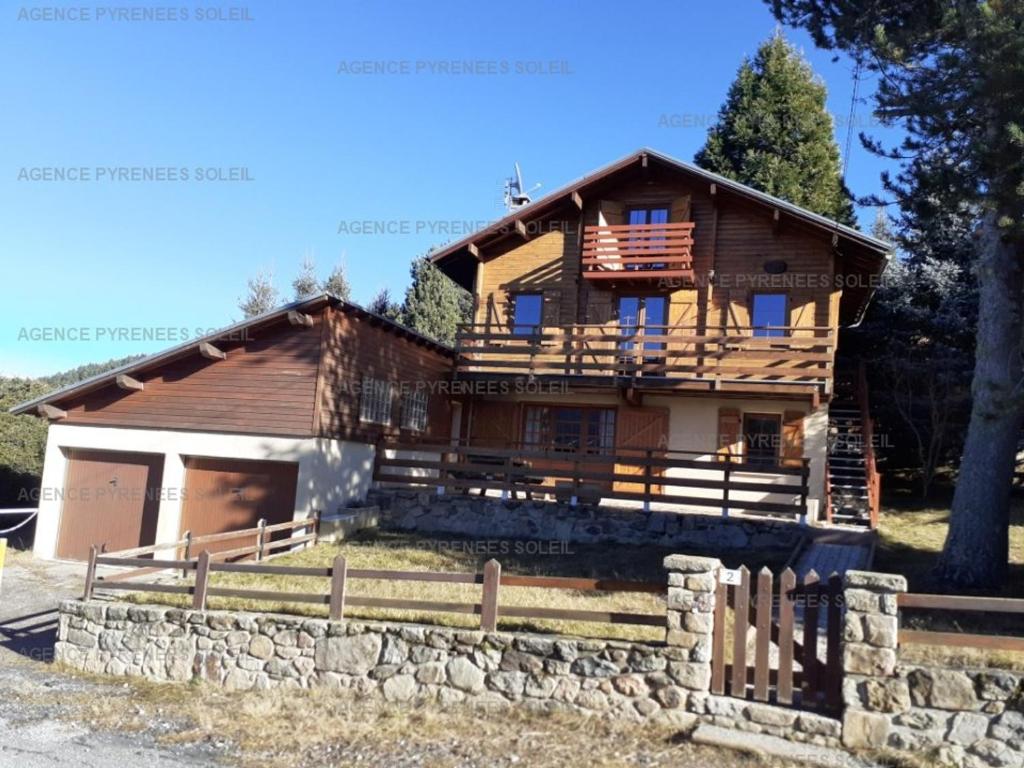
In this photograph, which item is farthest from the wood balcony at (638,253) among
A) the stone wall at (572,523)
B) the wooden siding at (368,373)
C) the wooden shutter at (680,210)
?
the stone wall at (572,523)

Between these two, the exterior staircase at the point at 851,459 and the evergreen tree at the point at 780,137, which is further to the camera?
the evergreen tree at the point at 780,137

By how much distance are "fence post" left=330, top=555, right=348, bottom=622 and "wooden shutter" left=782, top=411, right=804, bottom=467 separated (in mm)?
12661

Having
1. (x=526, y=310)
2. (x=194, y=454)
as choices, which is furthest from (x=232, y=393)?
(x=526, y=310)

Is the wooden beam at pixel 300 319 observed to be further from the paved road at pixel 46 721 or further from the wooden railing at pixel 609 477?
the paved road at pixel 46 721

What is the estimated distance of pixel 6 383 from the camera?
2461 centimetres

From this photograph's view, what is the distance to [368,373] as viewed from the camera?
18.2 meters

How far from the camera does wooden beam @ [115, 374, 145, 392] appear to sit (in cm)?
1712

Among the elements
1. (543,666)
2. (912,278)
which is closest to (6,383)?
(543,666)

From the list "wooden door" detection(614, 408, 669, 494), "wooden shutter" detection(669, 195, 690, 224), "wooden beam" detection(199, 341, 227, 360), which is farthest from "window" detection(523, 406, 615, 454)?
"wooden beam" detection(199, 341, 227, 360)

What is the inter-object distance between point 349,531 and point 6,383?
1490 cm

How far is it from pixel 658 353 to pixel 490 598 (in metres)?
11.6

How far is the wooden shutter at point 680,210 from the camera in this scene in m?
20.3

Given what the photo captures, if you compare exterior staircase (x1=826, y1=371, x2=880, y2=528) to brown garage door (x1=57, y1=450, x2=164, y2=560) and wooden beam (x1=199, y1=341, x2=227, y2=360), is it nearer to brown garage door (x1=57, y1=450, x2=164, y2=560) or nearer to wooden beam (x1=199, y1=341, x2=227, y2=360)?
wooden beam (x1=199, y1=341, x2=227, y2=360)

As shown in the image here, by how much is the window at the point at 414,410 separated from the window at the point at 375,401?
872mm
